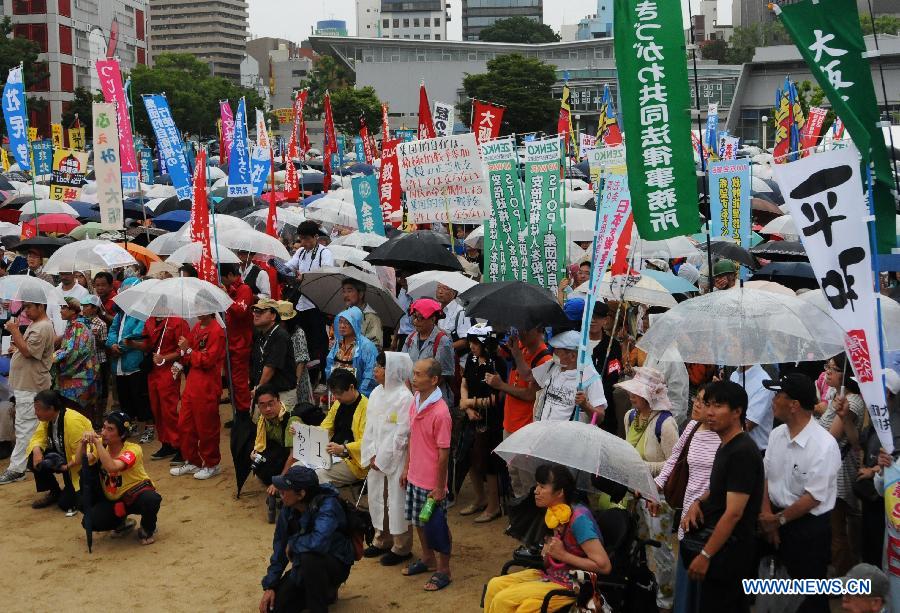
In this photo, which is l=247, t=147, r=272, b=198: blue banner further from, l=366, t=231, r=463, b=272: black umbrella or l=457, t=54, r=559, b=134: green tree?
l=457, t=54, r=559, b=134: green tree

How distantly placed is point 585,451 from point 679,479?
530mm

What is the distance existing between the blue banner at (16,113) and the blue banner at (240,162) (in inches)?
138

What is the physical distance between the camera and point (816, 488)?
494 centimetres

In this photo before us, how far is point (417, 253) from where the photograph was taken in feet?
32.8

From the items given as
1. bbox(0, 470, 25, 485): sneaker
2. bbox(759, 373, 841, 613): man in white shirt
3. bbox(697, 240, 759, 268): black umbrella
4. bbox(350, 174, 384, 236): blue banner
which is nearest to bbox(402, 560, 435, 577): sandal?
bbox(759, 373, 841, 613): man in white shirt

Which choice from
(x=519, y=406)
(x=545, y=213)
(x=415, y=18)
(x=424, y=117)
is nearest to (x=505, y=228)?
(x=545, y=213)

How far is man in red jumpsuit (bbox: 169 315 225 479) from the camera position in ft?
29.4

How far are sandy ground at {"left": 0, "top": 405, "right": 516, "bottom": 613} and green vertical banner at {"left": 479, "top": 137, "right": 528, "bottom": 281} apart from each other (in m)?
2.01

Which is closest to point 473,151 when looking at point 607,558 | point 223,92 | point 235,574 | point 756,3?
point 235,574

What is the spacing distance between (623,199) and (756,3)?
150 metres

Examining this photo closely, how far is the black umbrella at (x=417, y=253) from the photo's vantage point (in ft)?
32.7

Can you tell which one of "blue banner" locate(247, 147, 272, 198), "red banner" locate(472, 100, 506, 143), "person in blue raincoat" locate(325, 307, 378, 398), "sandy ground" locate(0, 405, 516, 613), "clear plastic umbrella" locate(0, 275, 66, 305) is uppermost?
"red banner" locate(472, 100, 506, 143)

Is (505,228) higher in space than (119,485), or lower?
higher

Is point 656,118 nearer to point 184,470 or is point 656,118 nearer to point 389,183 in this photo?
point 184,470
